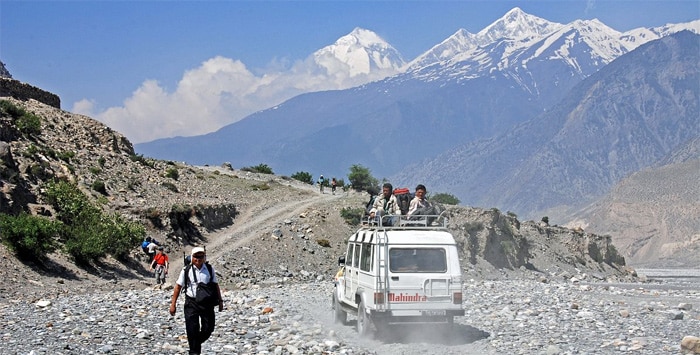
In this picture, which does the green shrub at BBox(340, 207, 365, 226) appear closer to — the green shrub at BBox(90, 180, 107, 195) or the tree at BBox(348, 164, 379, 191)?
the green shrub at BBox(90, 180, 107, 195)

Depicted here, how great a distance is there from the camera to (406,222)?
20.8 meters

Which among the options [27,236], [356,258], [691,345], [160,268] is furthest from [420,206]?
[27,236]

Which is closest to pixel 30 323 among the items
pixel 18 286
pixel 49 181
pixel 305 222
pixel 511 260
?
pixel 18 286

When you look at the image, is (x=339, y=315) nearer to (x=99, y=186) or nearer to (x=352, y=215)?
(x=99, y=186)

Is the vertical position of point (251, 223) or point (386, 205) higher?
point (251, 223)

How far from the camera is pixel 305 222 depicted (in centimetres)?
5547

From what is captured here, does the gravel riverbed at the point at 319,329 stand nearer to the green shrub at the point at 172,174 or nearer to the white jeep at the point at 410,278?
the white jeep at the point at 410,278

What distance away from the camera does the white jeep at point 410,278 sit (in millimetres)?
19516

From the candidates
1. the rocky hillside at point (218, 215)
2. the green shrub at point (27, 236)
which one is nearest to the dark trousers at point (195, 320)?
the rocky hillside at point (218, 215)

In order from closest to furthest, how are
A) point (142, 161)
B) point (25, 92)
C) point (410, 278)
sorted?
point (410, 278)
point (25, 92)
point (142, 161)

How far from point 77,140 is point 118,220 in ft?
66.9

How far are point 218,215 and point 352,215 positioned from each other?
9251 millimetres

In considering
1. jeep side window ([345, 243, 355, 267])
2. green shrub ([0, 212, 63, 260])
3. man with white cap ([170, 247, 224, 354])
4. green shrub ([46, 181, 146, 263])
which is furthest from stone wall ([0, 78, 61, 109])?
man with white cap ([170, 247, 224, 354])

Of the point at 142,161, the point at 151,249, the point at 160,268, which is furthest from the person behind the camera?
the point at 142,161
